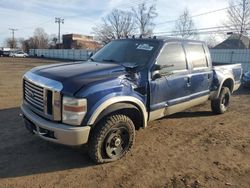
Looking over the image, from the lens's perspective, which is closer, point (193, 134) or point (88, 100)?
point (88, 100)

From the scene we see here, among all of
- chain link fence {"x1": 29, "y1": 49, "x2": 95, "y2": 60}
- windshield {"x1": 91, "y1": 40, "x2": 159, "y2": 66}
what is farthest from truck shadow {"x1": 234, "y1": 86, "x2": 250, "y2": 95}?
chain link fence {"x1": 29, "y1": 49, "x2": 95, "y2": 60}

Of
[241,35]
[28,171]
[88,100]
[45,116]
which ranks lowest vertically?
[28,171]

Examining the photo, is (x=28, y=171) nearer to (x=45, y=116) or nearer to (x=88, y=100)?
(x=45, y=116)

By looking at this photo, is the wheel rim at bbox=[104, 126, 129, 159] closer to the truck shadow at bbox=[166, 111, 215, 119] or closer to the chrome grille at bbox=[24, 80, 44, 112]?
the chrome grille at bbox=[24, 80, 44, 112]

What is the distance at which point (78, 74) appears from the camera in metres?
4.49

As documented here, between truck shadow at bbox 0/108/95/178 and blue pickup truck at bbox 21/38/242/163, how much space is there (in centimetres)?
47

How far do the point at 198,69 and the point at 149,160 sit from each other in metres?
2.64

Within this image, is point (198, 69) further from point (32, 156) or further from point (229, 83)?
point (32, 156)

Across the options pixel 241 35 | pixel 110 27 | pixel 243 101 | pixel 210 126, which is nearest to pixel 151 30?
pixel 110 27

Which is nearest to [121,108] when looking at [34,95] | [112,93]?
[112,93]

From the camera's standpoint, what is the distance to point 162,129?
6.45m

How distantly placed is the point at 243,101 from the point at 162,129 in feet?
16.6

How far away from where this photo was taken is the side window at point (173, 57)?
5.56 meters

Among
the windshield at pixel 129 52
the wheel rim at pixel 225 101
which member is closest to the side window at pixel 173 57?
the windshield at pixel 129 52
